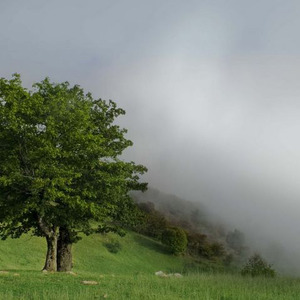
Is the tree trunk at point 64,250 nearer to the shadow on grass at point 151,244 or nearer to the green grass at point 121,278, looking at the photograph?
the green grass at point 121,278

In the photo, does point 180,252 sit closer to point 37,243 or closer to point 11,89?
point 37,243

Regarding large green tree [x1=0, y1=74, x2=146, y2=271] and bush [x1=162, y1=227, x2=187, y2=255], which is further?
bush [x1=162, y1=227, x2=187, y2=255]

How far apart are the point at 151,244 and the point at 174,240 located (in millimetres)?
6898

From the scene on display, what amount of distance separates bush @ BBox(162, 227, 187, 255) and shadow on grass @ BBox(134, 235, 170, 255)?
1.65 metres

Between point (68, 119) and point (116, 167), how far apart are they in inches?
259

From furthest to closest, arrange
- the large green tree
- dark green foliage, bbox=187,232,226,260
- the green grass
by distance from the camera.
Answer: dark green foliage, bbox=187,232,226,260, the large green tree, the green grass

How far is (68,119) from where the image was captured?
3152 cm

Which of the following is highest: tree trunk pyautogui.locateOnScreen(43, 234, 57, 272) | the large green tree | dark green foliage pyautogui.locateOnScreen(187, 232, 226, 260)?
the large green tree

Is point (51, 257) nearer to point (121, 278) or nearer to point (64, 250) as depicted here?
point (64, 250)

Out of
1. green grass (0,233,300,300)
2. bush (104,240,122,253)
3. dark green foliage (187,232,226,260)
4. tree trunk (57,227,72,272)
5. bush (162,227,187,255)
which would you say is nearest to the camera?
green grass (0,233,300,300)

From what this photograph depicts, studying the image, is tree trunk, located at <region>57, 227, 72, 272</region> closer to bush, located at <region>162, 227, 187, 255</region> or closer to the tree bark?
the tree bark

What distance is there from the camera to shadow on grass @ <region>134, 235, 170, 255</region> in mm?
102238

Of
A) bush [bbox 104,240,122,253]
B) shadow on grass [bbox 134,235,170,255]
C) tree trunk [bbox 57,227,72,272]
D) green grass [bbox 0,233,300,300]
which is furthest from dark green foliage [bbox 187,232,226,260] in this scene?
tree trunk [bbox 57,227,72,272]

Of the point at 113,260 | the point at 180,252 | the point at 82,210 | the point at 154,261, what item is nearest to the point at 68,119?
the point at 82,210
